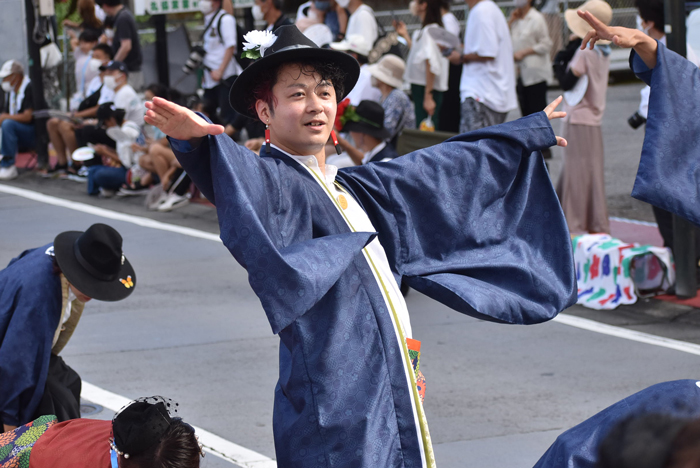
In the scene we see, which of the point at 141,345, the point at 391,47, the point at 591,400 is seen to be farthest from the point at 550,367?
the point at 391,47

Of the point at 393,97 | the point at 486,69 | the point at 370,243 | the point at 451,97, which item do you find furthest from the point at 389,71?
the point at 370,243

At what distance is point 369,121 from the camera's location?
723 cm

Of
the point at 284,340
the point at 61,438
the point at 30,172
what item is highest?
the point at 284,340

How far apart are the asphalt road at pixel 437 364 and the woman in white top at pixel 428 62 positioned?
2.81 m

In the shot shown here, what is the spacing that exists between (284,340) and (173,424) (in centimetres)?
49

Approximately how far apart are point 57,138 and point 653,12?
7428 millimetres

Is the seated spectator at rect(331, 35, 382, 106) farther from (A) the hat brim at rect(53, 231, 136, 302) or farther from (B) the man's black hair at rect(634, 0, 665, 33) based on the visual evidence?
(A) the hat brim at rect(53, 231, 136, 302)

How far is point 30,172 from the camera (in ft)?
39.8

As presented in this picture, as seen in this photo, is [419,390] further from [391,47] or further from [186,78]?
[186,78]

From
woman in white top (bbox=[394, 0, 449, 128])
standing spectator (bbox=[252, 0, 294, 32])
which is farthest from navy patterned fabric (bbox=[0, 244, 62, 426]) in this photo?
standing spectator (bbox=[252, 0, 294, 32])

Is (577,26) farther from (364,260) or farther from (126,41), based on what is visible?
(126,41)

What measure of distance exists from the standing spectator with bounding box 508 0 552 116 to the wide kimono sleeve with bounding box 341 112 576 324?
666 cm

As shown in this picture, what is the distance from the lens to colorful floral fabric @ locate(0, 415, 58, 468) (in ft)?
9.92

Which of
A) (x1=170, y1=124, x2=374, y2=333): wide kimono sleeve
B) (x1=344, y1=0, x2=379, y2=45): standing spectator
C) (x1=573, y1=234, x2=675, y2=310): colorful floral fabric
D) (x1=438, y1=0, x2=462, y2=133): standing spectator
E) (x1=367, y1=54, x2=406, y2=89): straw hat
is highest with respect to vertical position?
(x1=170, y1=124, x2=374, y2=333): wide kimono sleeve
